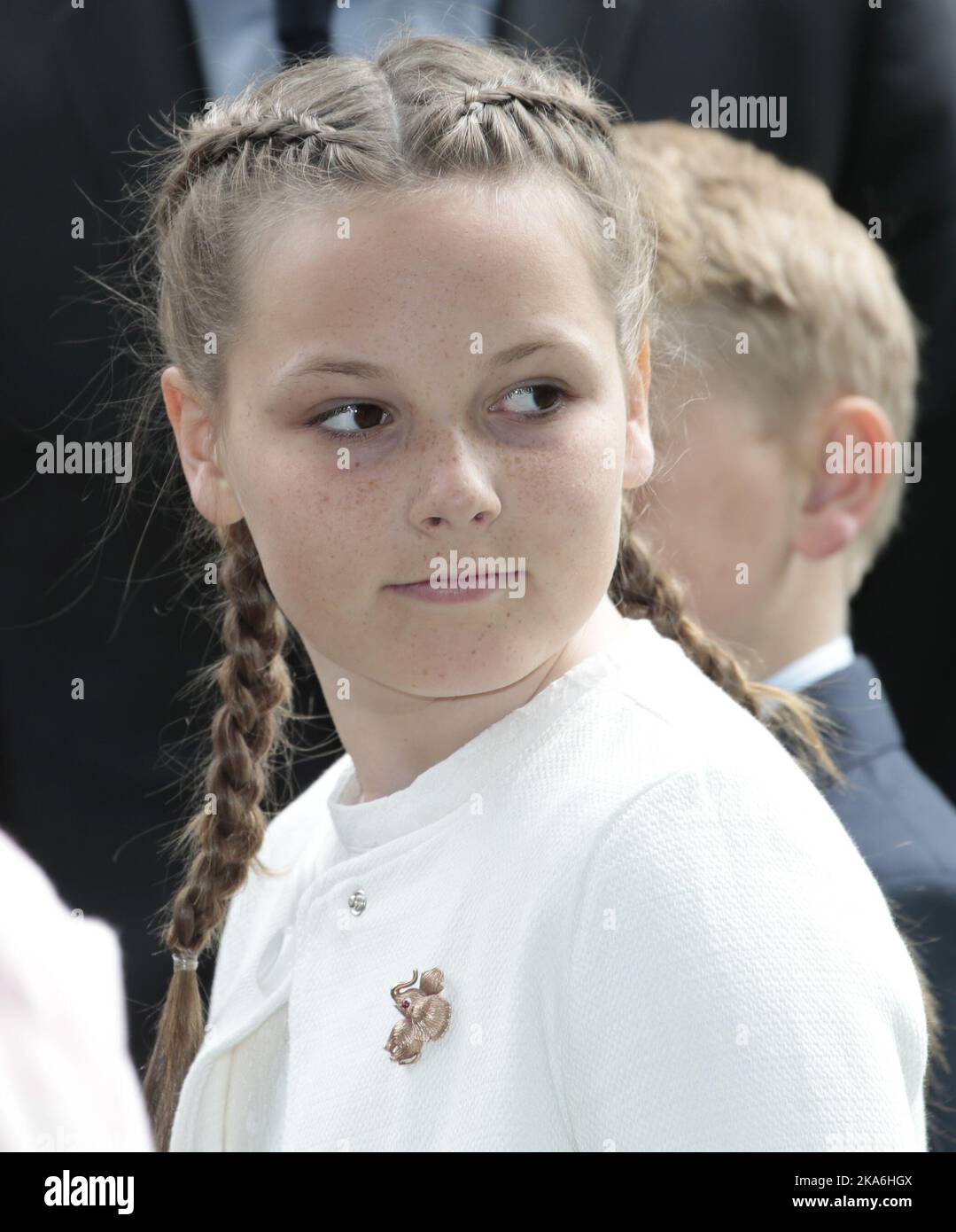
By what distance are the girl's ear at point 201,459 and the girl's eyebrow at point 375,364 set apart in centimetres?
16

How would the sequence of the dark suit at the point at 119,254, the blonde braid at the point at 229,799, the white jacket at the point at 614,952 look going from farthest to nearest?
the dark suit at the point at 119,254
the blonde braid at the point at 229,799
the white jacket at the point at 614,952

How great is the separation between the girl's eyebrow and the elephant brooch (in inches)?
11.4

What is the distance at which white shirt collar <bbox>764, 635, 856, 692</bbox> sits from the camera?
131cm

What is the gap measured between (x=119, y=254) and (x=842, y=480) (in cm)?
73

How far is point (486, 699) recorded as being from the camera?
2.74 ft

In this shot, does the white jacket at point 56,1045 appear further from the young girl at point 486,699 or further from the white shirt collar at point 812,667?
the white shirt collar at point 812,667

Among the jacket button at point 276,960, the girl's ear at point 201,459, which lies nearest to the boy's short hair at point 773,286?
the girl's ear at point 201,459

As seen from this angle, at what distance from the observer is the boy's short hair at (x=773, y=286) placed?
4.51ft

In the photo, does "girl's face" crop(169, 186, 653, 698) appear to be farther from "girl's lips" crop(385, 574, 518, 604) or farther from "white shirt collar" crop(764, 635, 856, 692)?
"white shirt collar" crop(764, 635, 856, 692)

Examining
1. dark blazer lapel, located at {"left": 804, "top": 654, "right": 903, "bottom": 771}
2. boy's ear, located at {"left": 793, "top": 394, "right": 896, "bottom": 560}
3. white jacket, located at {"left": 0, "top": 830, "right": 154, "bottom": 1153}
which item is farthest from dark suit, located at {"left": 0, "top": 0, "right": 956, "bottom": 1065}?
white jacket, located at {"left": 0, "top": 830, "right": 154, "bottom": 1153}

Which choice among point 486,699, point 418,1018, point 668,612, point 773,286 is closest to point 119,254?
point 773,286

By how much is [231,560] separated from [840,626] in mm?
608

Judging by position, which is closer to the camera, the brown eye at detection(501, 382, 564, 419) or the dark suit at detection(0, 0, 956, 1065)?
the brown eye at detection(501, 382, 564, 419)

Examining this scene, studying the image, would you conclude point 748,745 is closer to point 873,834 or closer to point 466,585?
point 466,585
